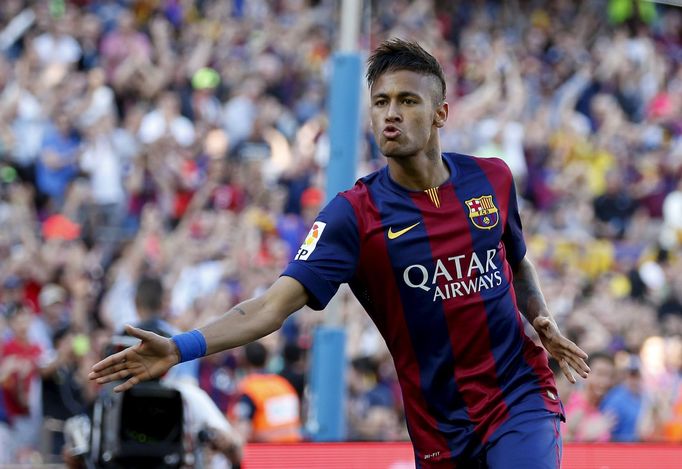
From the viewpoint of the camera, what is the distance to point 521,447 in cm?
496

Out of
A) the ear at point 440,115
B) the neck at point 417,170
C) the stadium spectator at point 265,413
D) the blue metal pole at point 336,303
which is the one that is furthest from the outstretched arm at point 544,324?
the stadium spectator at point 265,413

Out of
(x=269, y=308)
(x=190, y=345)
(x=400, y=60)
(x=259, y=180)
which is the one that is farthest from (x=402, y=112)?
(x=259, y=180)

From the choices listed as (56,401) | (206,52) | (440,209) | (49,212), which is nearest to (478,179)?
(440,209)

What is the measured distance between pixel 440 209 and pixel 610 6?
16.5 meters

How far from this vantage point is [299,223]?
1402 cm

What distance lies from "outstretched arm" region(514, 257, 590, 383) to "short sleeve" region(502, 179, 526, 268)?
0.18ft

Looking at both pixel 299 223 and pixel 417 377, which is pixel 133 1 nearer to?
pixel 299 223

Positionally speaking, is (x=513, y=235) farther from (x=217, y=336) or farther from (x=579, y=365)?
(x=217, y=336)

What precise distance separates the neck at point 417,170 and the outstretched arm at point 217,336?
70 centimetres

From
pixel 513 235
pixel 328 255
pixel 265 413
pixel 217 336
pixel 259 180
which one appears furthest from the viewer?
pixel 259 180

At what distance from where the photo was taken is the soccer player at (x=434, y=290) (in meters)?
5.04

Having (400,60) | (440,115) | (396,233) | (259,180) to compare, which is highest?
(259,180)

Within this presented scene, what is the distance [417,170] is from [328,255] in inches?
23.1

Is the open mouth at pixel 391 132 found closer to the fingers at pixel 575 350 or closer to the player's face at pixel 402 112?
the player's face at pixel 402 112
